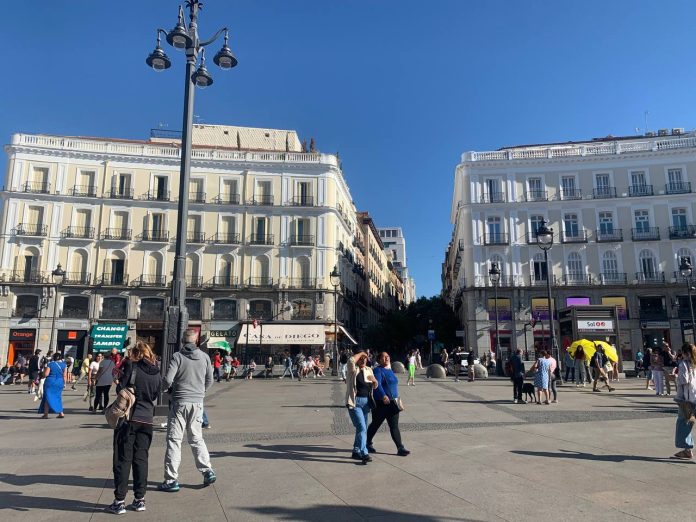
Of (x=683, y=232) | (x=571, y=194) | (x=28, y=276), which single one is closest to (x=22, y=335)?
(x=28, y=276)

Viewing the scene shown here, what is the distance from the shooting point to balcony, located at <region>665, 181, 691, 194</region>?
4245cm

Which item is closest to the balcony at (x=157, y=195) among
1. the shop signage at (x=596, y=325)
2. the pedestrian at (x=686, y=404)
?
the shop signage at (x=596, y=325)

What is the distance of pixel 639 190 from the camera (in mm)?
43188

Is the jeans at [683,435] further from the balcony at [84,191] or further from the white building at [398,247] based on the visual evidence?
the white building at [398,247]

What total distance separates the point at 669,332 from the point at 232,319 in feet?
110

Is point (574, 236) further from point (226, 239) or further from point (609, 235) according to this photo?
point (226, 239)

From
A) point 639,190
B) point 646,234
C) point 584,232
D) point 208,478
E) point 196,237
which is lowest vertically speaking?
point 208,478

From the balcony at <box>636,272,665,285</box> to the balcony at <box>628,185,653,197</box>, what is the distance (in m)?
6.77

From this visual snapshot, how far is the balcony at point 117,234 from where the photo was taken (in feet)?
132

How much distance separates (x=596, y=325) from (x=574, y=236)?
22.8m

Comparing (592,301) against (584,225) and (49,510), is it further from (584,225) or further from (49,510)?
(49,510)

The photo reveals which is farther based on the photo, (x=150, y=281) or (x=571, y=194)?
(x=571, y=194)

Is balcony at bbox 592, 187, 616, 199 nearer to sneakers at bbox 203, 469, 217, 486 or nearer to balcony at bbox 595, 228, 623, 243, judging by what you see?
balcony at bbox 595, 228, 623, 243

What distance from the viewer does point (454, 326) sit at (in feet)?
174
